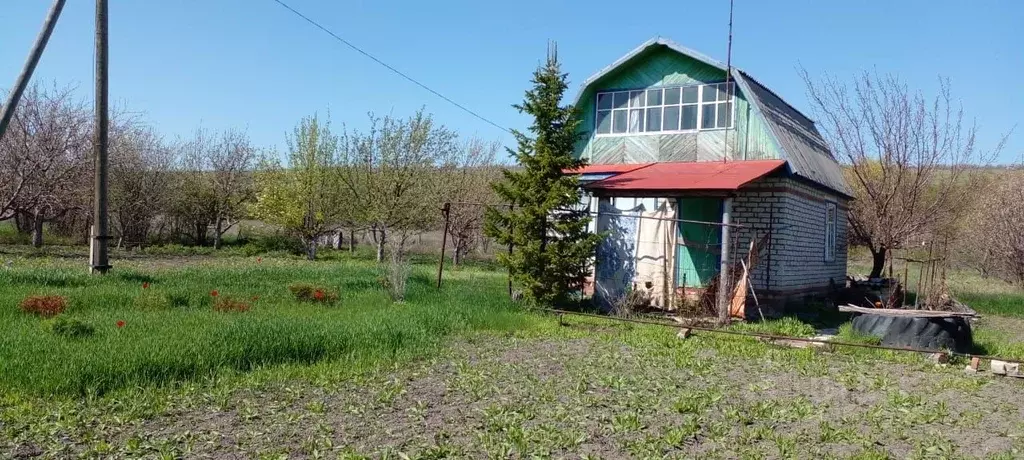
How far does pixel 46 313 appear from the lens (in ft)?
28.9

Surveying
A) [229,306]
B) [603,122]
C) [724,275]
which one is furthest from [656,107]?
[229,306]

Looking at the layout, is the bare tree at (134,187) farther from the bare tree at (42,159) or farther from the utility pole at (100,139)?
the utility pole at (100,139)

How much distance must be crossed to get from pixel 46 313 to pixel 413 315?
4551mm

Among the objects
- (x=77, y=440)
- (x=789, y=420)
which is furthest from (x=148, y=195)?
(x=789, y=420)

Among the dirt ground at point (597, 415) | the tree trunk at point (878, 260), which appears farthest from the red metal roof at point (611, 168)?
the tree trunk at point (878, 260)

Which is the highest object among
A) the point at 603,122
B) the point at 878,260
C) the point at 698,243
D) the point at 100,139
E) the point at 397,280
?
the point at 603,122

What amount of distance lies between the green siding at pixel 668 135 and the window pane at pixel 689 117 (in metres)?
0.18

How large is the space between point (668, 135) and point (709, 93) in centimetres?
117

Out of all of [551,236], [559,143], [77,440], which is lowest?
[77,440]

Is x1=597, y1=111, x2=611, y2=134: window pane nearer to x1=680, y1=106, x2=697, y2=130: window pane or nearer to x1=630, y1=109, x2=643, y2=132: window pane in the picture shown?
x1=630, y1=109, x2=643, y2=132: window pane

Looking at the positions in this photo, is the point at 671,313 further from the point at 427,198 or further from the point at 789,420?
the point at 427,198

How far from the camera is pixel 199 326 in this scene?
8359mm

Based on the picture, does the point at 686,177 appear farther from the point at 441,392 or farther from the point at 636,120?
the point at 441,392

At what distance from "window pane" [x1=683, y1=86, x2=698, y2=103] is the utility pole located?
36.0 ft
